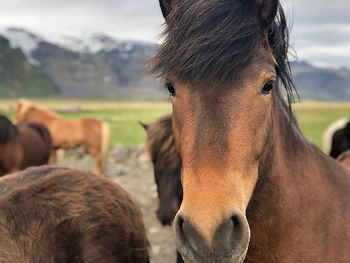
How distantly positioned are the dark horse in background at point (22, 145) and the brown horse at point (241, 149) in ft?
23.6

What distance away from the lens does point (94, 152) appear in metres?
13.8

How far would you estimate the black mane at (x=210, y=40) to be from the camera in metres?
1.69

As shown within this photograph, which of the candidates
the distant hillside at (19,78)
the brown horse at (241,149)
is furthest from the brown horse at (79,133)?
the distant hillside at (19,78)

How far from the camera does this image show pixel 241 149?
1593 millimetres

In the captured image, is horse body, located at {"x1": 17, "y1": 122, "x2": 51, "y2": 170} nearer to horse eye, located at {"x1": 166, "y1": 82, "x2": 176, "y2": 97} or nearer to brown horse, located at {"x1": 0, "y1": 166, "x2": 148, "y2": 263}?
brown horse, located at {"x1": 0, "y1": 166, "x2": 148, "y2": 263}

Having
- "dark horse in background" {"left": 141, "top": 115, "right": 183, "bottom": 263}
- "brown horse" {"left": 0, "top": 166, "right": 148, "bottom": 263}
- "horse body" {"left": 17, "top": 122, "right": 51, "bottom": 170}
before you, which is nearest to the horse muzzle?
"brown horse" {"left": 0, "top": 166, "right": 148, "bottom": 263}

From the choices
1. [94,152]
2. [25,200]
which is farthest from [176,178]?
[94,152]

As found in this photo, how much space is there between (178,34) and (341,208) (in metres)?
1.46

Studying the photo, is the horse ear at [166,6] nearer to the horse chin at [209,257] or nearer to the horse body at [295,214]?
the horse body at [295,214]

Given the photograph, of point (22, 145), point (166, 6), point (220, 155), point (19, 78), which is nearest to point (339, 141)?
point (166, 6)

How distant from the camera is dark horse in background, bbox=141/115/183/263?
177 inches

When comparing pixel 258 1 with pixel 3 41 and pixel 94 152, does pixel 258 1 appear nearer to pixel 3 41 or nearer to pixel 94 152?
pixel 94 152

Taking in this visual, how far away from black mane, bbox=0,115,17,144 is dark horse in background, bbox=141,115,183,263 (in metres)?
4.77

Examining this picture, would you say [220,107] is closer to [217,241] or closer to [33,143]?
[217,241]
